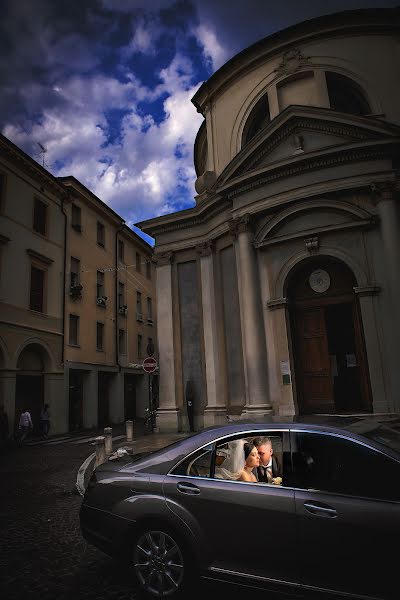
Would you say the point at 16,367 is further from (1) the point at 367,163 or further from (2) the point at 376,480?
(2) the point at 376,480

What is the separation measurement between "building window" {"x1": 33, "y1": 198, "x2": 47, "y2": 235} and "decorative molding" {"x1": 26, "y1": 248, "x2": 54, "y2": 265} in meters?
1.36

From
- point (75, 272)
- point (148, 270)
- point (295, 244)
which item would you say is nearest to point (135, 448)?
point (295, 244)

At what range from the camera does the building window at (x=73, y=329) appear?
23047 millimetres

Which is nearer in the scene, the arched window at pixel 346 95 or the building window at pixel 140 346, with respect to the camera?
the arched window at pixel 346 95

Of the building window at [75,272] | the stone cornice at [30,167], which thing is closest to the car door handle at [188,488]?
the stone cornice at [30,167]

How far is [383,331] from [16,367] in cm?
1490

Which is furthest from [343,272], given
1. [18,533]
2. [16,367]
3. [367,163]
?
[16,367]

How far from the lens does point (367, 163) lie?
12258 millimetres

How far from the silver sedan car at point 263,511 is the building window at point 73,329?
2002 cm

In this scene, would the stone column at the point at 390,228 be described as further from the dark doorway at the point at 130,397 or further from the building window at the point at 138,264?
the building window at the point at 138,264

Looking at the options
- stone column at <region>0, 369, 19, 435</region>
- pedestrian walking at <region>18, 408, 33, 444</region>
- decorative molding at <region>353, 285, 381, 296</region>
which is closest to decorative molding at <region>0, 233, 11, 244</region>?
stone column at <region>0, 369, 19, 435</region>

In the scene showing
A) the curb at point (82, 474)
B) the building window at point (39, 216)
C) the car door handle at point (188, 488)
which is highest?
the building window at point (39, 216)

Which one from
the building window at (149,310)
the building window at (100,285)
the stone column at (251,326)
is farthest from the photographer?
the building window at (149,310)

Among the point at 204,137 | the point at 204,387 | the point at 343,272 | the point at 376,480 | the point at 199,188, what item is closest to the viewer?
the point at 376,480
